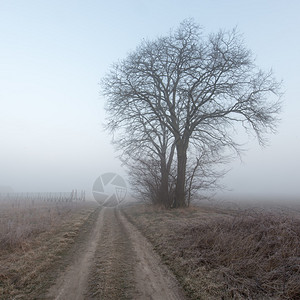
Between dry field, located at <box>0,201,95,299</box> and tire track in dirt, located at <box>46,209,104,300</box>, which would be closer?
tire track in dirt, located at <box>46,209,104,300</box>

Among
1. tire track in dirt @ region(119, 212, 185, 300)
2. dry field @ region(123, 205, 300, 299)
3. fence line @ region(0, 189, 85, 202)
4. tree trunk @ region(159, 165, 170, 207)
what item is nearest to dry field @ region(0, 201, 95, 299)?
tire track in dirt @ region(119, 212, 185, 300)

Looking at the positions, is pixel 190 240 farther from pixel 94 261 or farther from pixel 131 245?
pixel 94 261

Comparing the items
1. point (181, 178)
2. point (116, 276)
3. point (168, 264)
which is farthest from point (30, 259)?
point (181, 178)

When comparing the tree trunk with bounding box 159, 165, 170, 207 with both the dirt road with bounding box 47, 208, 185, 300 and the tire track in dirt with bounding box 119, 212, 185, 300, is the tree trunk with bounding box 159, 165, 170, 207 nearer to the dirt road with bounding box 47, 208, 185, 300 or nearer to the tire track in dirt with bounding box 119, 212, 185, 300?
the dirt road with bounding box 47, 208, 185, 300

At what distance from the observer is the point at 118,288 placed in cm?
473

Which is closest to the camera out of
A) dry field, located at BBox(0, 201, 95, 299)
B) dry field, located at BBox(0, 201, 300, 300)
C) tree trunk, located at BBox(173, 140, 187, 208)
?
dry field, located at BBox(0, 201, 300, 300)

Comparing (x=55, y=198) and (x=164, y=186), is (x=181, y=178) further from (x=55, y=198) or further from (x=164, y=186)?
(x=55, y=198)

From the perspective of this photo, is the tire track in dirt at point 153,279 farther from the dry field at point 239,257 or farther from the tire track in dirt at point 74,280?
the tire track in dirt at point 74,280

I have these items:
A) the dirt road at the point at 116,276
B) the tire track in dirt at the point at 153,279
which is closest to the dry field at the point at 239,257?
the tire track in dirt at the point at 153,279

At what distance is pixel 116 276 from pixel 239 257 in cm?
290

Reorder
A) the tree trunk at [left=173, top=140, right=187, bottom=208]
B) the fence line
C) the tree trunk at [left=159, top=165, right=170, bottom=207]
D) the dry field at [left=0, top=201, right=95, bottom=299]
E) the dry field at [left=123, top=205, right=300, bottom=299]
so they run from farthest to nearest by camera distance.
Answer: the fence line, the tree trunk at [left=159, top=165, right=170, bottom=207], the tree trunk at [left=173, top=140, right=187, bottom=208], the dry field at [left=0, top=201, right=95, bottom=299], the dry field at [left=123, top=205, right=300, bottom=299]

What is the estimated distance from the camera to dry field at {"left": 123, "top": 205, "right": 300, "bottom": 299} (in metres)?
4.39

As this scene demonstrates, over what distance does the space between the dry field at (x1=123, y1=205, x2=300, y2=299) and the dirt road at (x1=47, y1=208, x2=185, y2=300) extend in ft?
1.28

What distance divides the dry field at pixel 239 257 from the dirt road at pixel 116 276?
0.39 metres
